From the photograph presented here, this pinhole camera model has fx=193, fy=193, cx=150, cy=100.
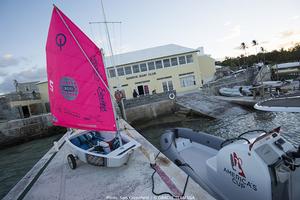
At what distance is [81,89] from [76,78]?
31cm

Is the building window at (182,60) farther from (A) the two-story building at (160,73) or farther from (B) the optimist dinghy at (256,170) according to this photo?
(B) the optimist dinghy at (256,170)

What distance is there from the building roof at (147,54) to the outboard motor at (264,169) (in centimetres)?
2202

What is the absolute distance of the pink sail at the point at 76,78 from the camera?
14.9ft

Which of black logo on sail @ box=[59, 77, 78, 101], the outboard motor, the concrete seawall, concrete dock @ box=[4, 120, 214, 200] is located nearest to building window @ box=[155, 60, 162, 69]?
the concrete seawall

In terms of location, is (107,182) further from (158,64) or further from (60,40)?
(158,64)

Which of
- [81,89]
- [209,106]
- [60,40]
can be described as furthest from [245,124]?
[60,40]

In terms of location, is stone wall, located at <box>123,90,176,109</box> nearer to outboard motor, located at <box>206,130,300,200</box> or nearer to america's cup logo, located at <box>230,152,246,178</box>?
outboard motor, located at <box>206,130,300,200</box>

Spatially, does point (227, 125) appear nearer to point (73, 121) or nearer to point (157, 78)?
point (73, 121)

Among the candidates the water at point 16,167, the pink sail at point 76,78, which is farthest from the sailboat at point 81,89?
the water at point 16,167

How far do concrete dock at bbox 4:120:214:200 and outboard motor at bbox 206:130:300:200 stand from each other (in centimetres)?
65

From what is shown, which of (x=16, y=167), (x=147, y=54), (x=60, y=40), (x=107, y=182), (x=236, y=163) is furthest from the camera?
(x=147, y=54)

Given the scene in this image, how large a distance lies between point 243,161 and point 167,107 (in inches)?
573

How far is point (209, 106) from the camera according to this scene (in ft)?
50.5

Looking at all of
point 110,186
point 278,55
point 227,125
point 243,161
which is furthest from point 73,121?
point 278,55
